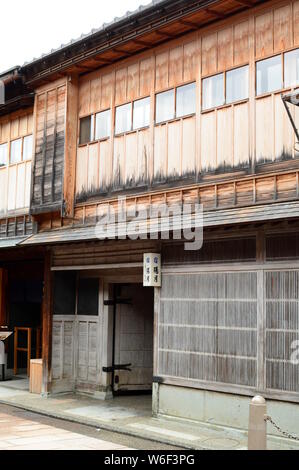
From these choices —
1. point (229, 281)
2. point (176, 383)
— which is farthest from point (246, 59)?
point (176, 383)

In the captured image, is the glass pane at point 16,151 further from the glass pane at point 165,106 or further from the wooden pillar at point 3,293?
the glass pane at point 165,106

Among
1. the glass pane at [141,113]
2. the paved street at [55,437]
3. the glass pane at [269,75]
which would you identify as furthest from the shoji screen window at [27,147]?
the glass pane at [269,75]

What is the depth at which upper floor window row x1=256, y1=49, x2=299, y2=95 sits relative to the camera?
11.2 meters

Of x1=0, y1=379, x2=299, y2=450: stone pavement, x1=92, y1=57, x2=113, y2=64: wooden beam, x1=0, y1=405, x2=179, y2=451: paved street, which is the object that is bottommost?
x1=0, y1=405, x2=179, y2=451: paved street

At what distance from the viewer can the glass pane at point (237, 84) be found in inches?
474

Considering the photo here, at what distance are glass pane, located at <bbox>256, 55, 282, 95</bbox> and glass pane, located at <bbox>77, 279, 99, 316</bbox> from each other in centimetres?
734

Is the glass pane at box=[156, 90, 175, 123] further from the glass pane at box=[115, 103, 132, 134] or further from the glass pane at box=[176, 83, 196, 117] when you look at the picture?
the glass pane at box=[115, 103, 132, 134]

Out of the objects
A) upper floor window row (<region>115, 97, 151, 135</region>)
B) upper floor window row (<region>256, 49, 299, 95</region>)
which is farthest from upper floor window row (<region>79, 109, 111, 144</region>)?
upper floor window row (<region>256, 49, 299, 95</region>)

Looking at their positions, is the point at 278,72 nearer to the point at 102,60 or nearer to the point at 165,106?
the point at 165,106

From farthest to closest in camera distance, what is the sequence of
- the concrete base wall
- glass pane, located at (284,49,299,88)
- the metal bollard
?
glass pane, located at (284,49,299,88)
the concrete base wall
the metal bollard

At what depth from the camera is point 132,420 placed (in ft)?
42.9

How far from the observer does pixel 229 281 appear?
1201 cm

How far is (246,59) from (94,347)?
27.9 feet

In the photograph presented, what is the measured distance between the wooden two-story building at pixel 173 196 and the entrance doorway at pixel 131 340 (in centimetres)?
4
